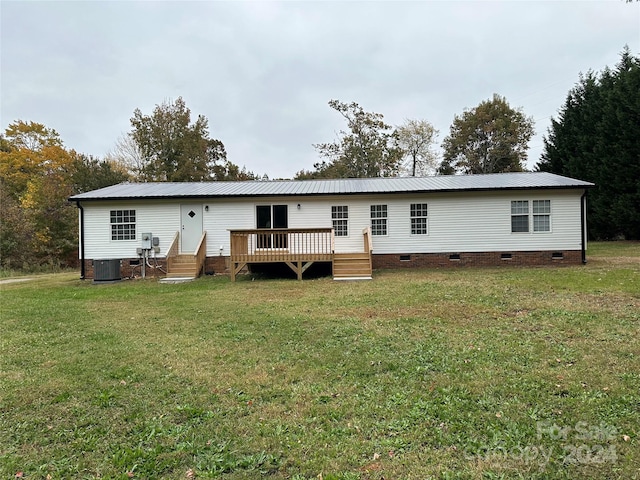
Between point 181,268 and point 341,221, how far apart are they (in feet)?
19.7

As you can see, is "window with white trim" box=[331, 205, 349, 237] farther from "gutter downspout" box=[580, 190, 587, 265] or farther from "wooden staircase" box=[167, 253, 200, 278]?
"gutter downspout" box=[580, 190, 587, 265]

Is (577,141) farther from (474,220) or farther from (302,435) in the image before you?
(302,435)

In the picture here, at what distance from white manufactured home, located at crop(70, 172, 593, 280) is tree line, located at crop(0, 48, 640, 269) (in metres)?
12.0

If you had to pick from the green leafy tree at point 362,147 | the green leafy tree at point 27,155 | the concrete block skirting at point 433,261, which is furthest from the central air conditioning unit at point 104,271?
the green leafy tree at point 362,147

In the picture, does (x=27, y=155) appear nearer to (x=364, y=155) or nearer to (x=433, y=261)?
(x=364, y=155)

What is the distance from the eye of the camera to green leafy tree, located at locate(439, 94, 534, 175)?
31.9m

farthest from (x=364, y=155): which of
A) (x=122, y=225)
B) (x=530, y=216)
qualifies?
(x=122, y=225)

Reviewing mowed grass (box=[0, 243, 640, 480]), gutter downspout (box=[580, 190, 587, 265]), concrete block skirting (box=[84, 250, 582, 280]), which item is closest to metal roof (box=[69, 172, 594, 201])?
gutter downspout (box=[580, 190, 587, 265])

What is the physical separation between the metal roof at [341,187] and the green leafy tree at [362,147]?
14738 millimetres

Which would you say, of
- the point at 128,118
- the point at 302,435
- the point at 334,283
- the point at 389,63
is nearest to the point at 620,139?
the point at 389,63

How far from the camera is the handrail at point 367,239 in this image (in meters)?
12.2

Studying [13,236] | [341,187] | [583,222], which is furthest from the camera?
[13,236]

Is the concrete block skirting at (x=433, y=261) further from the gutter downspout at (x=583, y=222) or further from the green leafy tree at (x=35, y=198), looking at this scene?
the green leafy tree at (x=35, y=198)

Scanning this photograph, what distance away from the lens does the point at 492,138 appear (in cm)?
3234
